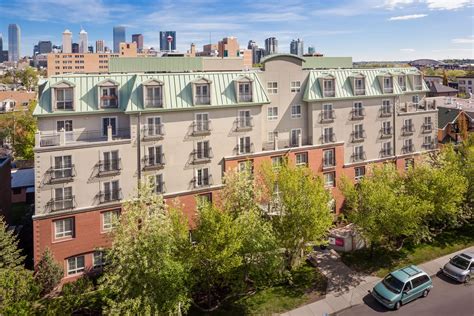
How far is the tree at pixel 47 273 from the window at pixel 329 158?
30940 millimetres

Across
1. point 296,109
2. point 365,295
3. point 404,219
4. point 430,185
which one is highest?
point 296,109

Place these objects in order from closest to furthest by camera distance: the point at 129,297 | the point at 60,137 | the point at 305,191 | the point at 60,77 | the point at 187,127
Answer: the point at 129,297, the point at 305,191, the point at 60,137, the point at 60,77, the point at 187,127

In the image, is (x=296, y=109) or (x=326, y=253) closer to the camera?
(x=326, y=253)

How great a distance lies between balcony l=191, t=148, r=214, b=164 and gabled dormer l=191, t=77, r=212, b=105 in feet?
16.6

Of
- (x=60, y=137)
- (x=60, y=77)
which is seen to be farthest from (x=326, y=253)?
(x=60, y=77)

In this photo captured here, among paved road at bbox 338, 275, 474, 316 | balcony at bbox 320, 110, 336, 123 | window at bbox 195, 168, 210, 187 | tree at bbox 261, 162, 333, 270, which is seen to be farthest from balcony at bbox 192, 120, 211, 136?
paved road at bbox 338, 275, 474, 316

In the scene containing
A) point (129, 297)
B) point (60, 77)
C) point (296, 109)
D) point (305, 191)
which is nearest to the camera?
point (129, 297)

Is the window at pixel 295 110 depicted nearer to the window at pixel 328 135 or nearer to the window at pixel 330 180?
the window at pixel 328 135

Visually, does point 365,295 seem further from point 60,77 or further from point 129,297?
point 60,77

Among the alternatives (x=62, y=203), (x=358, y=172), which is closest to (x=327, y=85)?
(x=358, y=172)

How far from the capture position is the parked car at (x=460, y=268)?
3322cm

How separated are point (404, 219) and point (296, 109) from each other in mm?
19684

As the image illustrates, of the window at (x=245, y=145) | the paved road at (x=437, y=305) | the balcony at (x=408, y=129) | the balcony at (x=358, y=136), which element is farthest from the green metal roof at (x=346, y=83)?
the paved road at (x=437, y=305)

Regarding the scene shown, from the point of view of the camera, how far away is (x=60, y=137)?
112 ft
